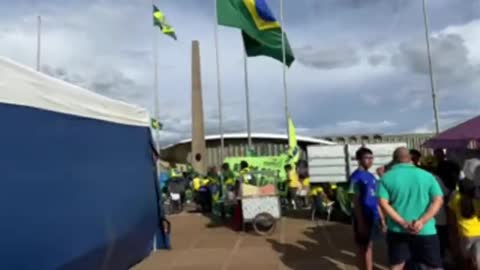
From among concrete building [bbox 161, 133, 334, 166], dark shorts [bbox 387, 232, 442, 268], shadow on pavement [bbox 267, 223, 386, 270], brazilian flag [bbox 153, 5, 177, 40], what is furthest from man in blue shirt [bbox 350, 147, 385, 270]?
concrete building [bbox 161, 133, 334, 166]

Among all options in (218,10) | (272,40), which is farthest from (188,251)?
(272,40)

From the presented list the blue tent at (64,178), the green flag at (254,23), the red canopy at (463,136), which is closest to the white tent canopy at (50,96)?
the blue tent at (64,178)

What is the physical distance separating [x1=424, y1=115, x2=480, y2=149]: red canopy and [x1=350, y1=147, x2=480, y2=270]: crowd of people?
1.36 meters

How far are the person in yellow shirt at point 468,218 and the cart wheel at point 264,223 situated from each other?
612 cm

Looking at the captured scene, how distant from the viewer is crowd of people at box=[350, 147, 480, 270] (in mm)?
5738

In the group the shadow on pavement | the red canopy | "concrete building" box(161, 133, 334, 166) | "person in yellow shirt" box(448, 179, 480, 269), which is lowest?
the shadow on pavement

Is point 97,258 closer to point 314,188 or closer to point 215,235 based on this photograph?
point 215,235

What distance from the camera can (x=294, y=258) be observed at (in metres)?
9.62

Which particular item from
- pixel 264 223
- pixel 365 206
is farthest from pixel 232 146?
pixel 365 206

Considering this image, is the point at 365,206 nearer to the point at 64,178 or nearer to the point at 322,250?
the point at 322,250

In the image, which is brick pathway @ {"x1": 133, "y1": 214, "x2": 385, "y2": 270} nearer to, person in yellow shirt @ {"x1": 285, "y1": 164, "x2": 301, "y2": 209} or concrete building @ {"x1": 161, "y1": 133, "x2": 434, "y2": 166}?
person in yellow shirt @ {"x1": 285, "y1": 164, "x2": 301, "y2": 209}

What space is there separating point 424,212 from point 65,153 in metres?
3.83

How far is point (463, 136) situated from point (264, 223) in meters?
4.84

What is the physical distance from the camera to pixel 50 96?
20.4 feet
